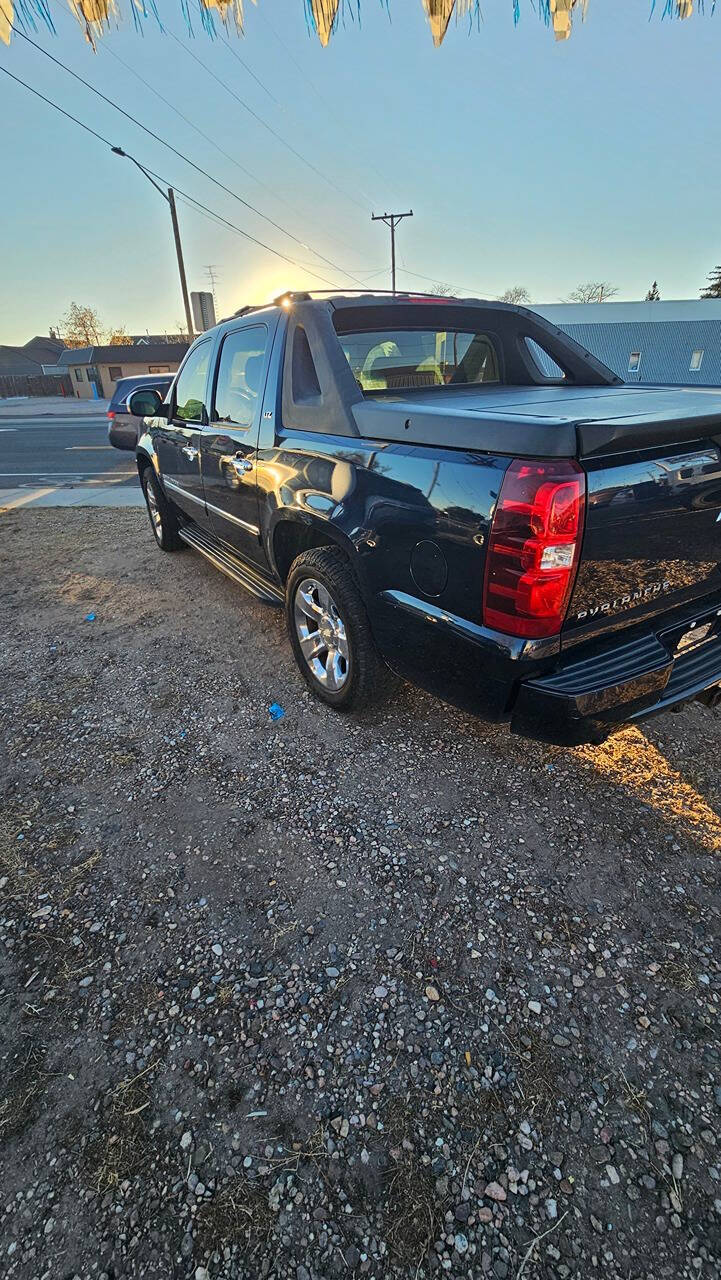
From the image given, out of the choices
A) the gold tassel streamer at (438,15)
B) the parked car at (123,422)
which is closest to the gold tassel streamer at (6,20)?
the gold tassel streamer at (438,15)

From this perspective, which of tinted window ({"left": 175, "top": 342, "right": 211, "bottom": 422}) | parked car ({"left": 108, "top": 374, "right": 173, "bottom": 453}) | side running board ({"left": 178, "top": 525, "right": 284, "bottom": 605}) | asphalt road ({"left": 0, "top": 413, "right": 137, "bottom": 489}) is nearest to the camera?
side running board ({"left": 178, "top": 525, "right": 284, "bottom": 605})

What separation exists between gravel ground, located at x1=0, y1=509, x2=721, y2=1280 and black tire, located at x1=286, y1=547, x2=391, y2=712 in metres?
0.22

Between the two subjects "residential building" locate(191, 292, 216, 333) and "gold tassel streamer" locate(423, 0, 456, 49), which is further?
"residential building" locate(191, 292, 216, 333)

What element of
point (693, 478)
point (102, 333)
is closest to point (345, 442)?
point (693, 478)

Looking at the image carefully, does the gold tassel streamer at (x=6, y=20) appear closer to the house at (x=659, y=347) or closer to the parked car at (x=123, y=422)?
the parked car at (x=123, y=422)

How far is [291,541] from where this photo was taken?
10.8ft

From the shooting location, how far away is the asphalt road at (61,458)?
11570 mm

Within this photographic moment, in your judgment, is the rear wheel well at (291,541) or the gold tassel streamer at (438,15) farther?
the rear wheel well at (291,541)

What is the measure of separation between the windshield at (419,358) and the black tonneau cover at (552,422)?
573mm

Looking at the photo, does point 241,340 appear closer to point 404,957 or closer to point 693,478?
point 693,478

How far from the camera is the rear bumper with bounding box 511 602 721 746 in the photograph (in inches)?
74.0

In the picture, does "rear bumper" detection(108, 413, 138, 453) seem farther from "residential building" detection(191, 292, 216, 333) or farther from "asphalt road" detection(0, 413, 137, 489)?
"residential building" detection(191, 292, 216, 333)

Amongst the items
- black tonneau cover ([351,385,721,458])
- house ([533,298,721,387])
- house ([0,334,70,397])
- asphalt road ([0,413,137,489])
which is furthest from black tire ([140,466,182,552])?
house ([0,334,70,397])

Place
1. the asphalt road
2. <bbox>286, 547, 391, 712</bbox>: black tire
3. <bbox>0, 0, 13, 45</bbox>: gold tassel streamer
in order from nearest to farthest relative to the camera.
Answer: <bbox>0, 0, 13, 45</bbox>: gold tassel streamer < <bbox>286, 547, 391, 712</bbox>: black tire < the asphalt road
